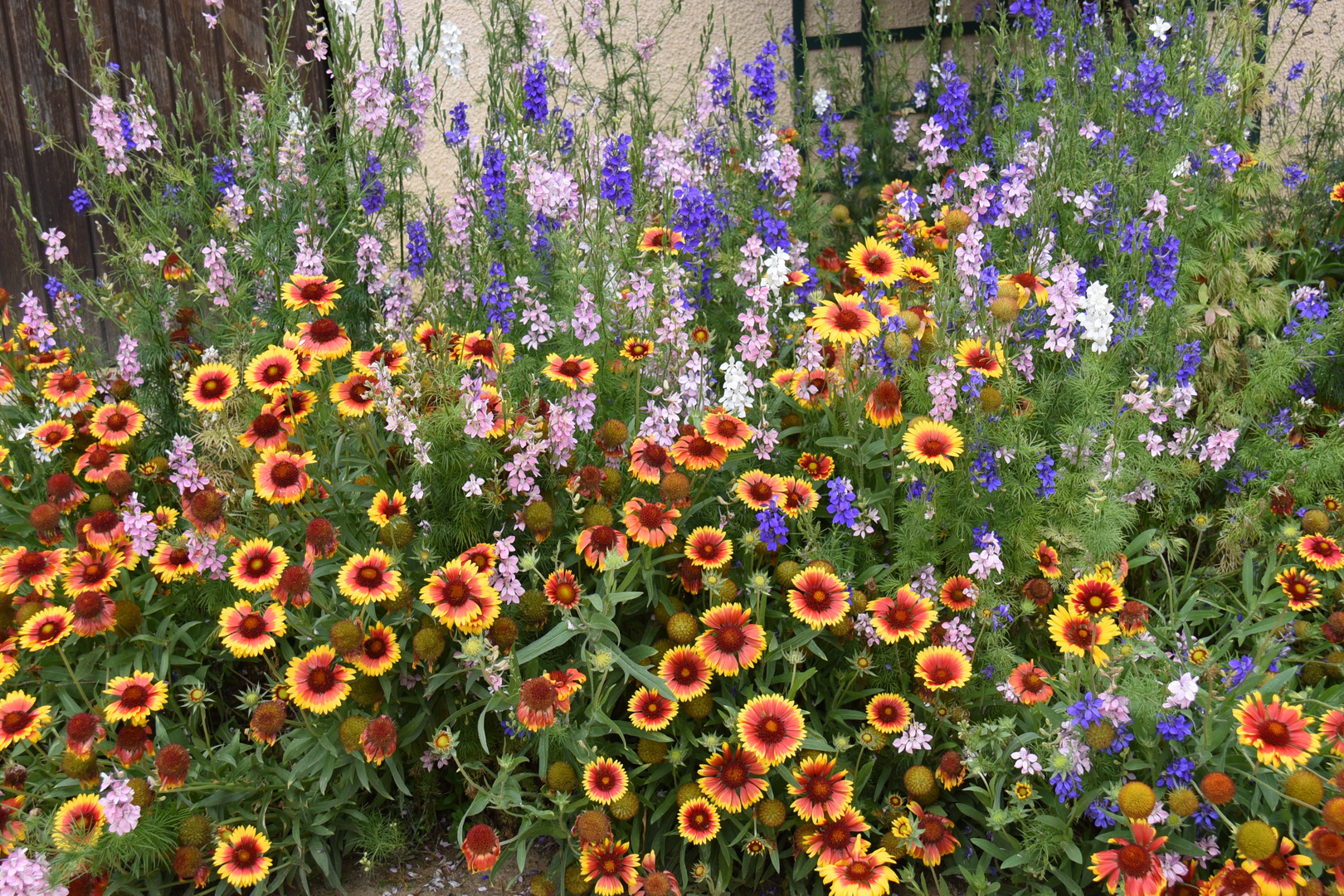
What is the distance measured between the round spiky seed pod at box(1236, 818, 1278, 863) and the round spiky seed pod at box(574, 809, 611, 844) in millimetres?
1258

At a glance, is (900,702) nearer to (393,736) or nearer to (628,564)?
(628,564)

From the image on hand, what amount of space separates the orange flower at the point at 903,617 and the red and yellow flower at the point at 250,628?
139 cm

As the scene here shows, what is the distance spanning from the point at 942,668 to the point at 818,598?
33 centimetres

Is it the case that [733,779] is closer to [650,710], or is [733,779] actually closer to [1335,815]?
[650,710]

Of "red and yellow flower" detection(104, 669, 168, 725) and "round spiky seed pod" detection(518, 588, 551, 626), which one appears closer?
"red and yellow flower" detection(104, 669, 168, 725)

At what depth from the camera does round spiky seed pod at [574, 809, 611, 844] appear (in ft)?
6.45

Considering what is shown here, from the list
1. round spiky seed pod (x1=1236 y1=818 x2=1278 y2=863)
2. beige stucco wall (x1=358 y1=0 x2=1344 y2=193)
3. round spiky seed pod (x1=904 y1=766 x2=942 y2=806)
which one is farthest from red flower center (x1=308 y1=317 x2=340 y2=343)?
beige stucco wall (x1=358 y1=0 x2=1344 y2=193)

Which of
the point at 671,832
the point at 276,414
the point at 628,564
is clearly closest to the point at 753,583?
the point at 628,564

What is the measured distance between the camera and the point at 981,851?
2.20 m

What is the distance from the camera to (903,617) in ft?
7.09

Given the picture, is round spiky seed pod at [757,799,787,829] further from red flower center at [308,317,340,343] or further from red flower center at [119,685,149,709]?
red flower center at [308,317,340,343]

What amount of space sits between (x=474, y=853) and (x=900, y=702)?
1019mm

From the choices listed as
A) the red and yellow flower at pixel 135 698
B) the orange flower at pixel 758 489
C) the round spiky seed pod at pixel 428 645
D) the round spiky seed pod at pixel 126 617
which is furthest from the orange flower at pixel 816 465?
the round spiky seed pod at pixel 126 617

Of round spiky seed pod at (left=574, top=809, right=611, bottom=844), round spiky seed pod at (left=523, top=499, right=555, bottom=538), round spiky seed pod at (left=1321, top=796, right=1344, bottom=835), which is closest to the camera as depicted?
round spiky seed pod at (left=1321, top=796, right=1344, bottom=835)
